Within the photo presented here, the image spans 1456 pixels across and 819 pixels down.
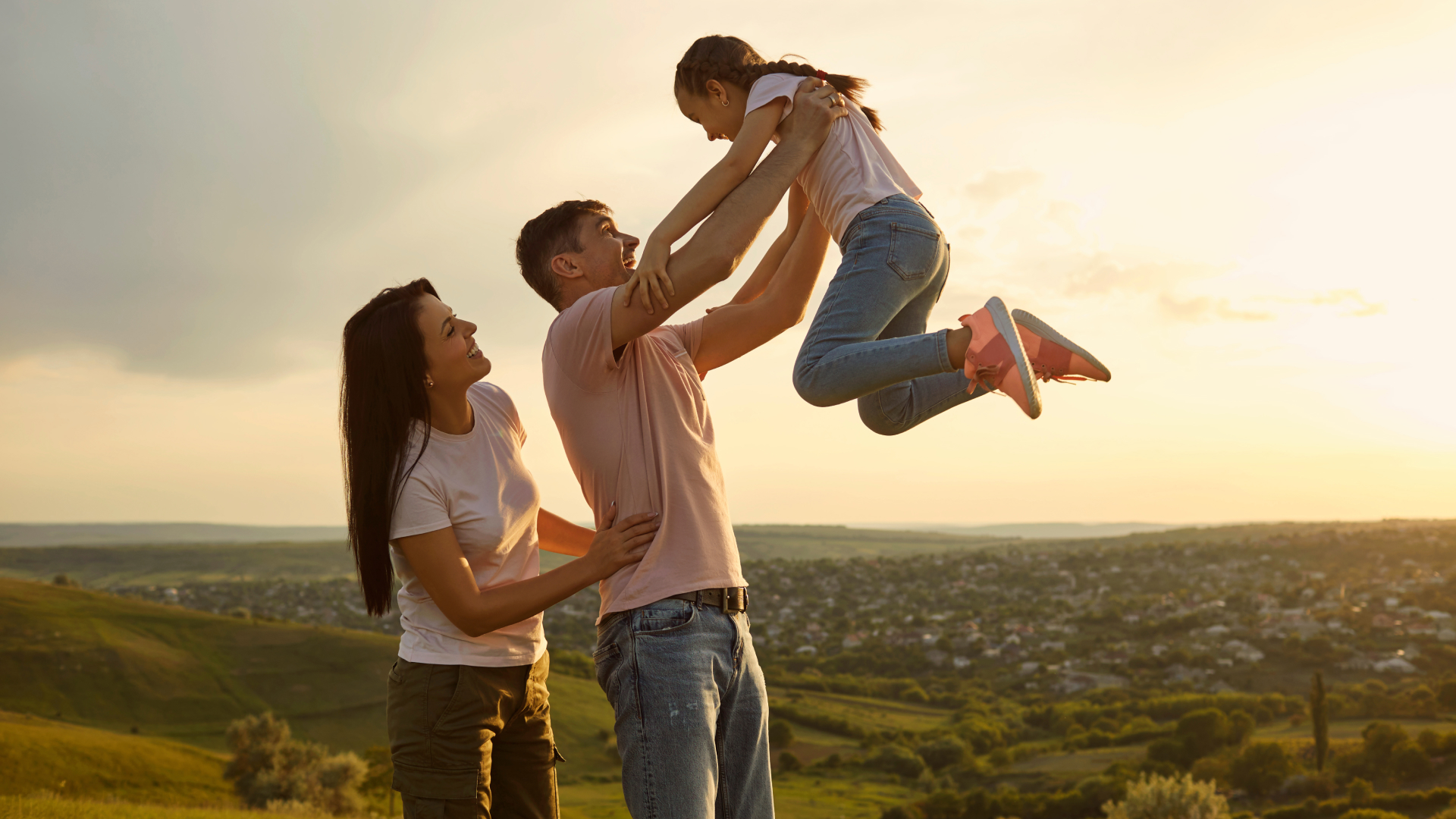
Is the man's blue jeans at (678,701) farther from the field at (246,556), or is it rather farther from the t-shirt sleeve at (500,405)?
the field at (246,556)

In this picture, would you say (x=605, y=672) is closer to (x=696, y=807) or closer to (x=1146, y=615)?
(x=696, y=807)

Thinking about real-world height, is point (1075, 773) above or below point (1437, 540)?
below

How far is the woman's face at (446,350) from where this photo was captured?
319cm

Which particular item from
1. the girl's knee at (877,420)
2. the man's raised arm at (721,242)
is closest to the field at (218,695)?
the girl's knee at (877,420)

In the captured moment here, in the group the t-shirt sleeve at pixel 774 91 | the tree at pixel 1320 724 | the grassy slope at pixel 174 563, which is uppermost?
the t-shirt sleeve at pixel 774 91

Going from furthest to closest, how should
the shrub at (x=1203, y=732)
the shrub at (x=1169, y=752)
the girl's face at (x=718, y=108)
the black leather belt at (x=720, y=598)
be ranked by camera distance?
the shrub at (x=1203, y=732) < the shrub at (x=1169, y=752) < the girl's face at (x=718, y=108) < the black leather belt at (x=720, y=598)

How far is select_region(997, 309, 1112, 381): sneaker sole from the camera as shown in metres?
3.14

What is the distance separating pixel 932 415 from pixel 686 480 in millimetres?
1201

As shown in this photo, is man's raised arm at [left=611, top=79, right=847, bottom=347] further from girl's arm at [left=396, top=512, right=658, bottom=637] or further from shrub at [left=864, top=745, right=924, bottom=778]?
shrub at [left=864, top=745, right=924, bottom=778]

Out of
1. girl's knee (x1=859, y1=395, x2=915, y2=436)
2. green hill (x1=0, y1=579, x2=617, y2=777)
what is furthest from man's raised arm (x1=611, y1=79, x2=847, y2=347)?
green hill (x1=0, y1=579, x2=617, y2=777)

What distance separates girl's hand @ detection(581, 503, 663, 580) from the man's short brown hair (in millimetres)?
971

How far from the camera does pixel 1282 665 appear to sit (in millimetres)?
91312

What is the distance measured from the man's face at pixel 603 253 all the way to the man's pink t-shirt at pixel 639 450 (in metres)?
0.39

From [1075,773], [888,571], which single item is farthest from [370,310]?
[888,571]
